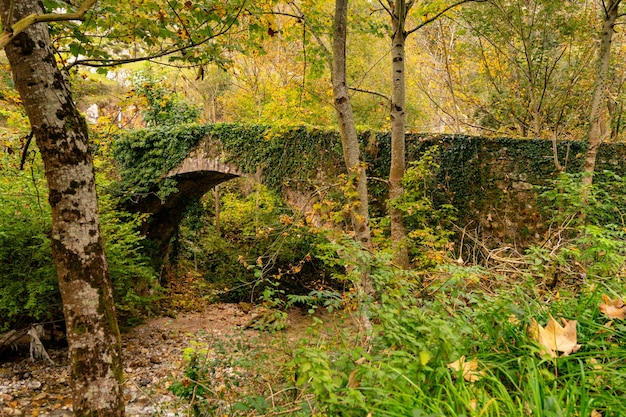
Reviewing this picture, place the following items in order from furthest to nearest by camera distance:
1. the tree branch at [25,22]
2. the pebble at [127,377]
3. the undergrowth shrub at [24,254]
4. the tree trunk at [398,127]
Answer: the undergrowth shrub at [24,254] < the pebble at [127,377] < the tree trunk at [398,127] < the tree branch at [25,22]

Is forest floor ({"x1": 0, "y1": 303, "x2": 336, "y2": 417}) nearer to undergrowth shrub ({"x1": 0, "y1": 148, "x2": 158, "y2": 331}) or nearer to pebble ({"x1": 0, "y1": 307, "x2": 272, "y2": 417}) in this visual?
pebble ({"x1": 0, "y1": 307, "x2": 272, "y2": 417})

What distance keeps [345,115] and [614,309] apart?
2.95 m

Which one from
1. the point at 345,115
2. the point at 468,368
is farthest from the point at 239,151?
the point at 468,368

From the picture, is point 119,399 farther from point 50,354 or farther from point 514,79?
point 514,79

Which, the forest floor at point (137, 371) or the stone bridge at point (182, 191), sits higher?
the stone bridge at point (182, 191)

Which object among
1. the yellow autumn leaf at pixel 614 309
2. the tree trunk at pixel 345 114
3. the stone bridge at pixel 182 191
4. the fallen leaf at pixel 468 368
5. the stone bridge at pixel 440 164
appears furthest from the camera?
the stone bridge at pixel 182 191

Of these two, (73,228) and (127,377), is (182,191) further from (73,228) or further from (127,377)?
(73,228)

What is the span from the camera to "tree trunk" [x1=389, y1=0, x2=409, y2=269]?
446cm

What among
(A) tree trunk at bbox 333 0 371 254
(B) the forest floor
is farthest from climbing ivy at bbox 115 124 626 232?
(B) the forest floor

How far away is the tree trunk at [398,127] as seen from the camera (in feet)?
14.6

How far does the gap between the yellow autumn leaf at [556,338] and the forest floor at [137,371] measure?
2019 millimetres

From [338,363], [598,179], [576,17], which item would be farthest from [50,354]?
[576,17]

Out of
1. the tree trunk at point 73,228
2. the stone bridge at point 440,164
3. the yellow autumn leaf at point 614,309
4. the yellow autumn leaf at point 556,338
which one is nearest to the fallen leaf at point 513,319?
the yellow autumn leaf at point 556,338

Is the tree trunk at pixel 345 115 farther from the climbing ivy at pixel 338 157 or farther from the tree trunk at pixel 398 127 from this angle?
the climbing ivy at pixel 338 157
